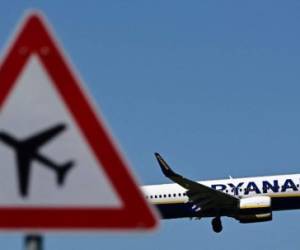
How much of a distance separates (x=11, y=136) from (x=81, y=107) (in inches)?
11.7

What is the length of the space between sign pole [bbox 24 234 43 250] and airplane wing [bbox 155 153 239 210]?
36.6 metres

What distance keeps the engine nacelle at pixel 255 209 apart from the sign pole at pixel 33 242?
35324mm

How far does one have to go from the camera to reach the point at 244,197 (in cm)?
4047

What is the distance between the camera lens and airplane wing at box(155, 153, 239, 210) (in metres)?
40.4

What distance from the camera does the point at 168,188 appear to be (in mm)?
41344

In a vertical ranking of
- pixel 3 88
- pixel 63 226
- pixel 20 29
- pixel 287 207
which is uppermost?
pixel 287 207

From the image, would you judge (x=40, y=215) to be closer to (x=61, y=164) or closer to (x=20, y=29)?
(x=61, y=164)

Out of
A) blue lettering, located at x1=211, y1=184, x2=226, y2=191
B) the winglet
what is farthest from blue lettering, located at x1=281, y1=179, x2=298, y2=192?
the winglet

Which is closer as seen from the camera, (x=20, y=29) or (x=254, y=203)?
(x=20, y=29)

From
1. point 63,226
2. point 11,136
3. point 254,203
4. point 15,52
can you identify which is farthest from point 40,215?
point 254,203

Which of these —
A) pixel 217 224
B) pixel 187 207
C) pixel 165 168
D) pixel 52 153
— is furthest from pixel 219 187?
pixel 52 153

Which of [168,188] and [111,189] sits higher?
[168,188]

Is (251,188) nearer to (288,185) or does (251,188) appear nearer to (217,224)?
(288,185)

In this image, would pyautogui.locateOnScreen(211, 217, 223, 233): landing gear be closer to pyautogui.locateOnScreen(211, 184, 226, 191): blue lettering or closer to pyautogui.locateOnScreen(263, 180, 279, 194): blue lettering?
pyautogui.locateOnScreen(211, 184, 226, 191): blue lettering
